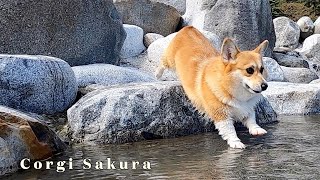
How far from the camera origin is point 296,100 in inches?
308

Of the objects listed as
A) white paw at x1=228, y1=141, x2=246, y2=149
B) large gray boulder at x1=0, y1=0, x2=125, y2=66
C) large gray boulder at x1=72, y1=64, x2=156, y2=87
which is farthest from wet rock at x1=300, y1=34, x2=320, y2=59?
white paw at x1=228, y1=141, x2=246, y2=149

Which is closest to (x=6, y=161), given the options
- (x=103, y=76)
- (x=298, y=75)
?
(x=103, y=76)

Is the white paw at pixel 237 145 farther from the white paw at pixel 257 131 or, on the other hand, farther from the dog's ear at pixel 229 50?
the dog's ear at pixel 229 50

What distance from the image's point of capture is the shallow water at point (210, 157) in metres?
3.95

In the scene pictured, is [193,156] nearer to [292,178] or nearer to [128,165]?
[128,165]

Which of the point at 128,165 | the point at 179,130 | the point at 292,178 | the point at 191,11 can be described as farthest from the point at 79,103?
the point at 191,11

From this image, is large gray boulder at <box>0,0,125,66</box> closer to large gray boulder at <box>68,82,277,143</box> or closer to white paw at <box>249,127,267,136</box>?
large gray boulder at <box>68,82,277,143</box>

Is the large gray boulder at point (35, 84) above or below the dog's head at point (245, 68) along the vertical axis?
below

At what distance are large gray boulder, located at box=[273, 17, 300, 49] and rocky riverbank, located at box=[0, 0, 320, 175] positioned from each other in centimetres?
445

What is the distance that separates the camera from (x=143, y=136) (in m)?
5.57

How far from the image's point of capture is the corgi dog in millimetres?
5039

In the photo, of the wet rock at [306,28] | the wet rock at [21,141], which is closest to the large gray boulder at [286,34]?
the wet rock at [306,28]

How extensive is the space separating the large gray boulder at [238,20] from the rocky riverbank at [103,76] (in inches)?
0.9

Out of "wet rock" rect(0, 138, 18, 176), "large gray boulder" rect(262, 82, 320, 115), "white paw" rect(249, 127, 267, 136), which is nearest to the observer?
"wet rock" rect(0, 138, 18, 176)
